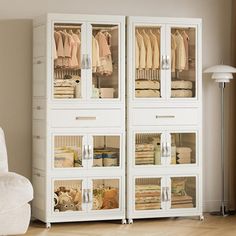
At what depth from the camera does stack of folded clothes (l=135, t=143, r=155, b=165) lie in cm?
675

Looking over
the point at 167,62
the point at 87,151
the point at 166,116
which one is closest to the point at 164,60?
the point at 167,62

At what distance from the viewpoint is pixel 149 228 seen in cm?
648

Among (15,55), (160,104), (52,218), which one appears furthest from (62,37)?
(52,218)

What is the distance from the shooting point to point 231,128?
24.3 feet

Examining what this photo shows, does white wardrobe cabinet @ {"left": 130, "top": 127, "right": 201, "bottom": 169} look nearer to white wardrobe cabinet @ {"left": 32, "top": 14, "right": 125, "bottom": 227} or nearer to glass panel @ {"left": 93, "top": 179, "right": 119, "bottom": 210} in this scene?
white wardrobe cabinet @ {"left": 32, "top": 14, "right": 125, "bottom": 227}

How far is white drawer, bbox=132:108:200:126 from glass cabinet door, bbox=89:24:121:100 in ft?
0.98

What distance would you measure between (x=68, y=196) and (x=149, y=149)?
89 cm

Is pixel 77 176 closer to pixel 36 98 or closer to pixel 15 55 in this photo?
pixel 36 98

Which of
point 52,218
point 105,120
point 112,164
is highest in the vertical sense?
point 105,120

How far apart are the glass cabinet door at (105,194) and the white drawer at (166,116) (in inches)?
24.4

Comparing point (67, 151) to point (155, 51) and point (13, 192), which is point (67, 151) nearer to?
point (13, 192)

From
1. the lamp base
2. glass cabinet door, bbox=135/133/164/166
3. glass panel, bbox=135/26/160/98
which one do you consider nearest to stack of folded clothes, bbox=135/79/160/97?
glass panel, bbox=135/26/160/98

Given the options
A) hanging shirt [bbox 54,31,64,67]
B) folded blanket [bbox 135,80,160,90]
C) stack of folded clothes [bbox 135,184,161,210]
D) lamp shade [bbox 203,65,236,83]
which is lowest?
stack of folded clothes [bbox 135,184,161,210]

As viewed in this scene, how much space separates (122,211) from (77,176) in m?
0.55
